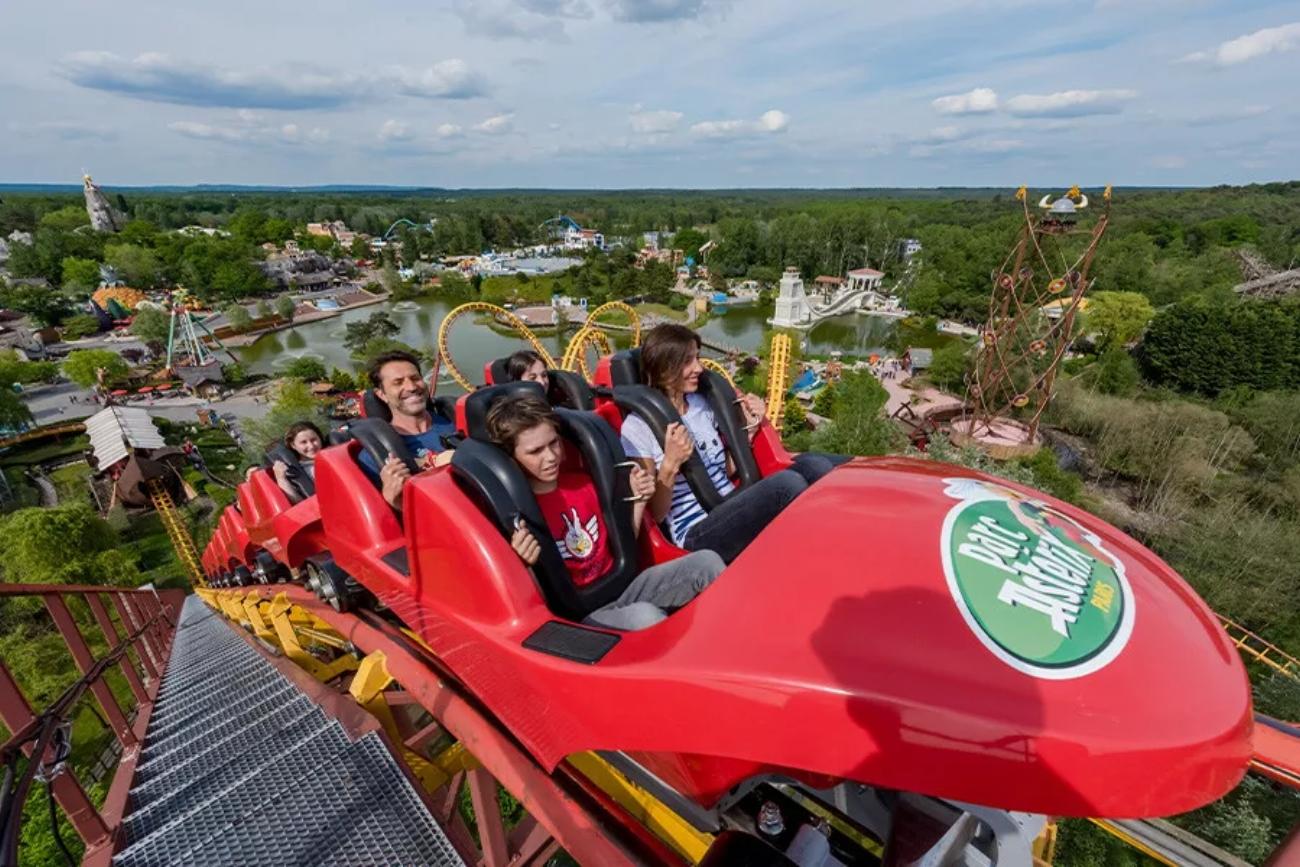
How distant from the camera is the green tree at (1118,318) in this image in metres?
25.8

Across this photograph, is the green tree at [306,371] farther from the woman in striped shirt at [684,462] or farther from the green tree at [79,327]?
the woman in striped shirt at [684,462]

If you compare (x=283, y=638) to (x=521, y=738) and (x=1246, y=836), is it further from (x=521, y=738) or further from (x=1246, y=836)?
(x=1246, y=836)

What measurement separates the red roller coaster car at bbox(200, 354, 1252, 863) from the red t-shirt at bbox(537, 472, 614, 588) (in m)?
0.11

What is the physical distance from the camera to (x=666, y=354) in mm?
2402

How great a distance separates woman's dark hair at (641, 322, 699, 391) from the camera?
7.86 ft

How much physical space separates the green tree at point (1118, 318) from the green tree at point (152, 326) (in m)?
45.2

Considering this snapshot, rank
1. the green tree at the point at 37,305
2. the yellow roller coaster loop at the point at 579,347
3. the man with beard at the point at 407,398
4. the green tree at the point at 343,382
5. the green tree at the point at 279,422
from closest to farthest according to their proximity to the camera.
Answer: the man with beard at the point at 407,398 → the yellow roller coaster loop at the point at 579,347 → the green tree at the point at 279,422 → the green tree at the point at 343,382 → the green tree at the point at 37,305

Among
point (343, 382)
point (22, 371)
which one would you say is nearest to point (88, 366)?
point (22, 371)

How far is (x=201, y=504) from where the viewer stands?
48.5 feet

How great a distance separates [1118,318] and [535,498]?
32.6 metres

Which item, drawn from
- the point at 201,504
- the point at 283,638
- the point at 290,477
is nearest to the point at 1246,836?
the point at 283,638

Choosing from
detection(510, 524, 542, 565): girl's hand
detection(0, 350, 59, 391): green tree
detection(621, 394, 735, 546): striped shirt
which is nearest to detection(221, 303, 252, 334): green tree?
detection(0, 350, 59, 391): green tree

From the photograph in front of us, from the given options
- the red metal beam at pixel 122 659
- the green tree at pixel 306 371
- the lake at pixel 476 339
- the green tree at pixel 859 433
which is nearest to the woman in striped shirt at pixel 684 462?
the red metal beam at pixel 122 659

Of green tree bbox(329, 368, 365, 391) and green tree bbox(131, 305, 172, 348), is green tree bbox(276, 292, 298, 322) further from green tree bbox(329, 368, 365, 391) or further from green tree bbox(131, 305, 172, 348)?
green tree bbox(329, 368, 365, 391)
